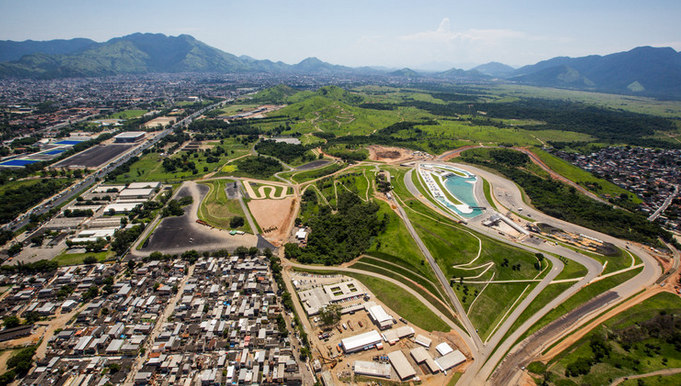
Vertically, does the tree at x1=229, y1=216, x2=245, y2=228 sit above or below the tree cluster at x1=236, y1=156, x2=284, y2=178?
below

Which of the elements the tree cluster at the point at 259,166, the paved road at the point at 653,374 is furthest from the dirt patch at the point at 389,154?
the paved road at the point at 653,374

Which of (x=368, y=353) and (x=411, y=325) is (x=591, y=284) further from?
(x=368, y=353)

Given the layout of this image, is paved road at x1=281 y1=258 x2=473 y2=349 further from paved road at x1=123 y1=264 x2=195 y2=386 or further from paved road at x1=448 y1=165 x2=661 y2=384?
paved road at x1=123 y1=264 x2=195 y2=386

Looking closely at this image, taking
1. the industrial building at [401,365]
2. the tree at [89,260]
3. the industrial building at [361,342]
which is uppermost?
the tree at [89,260]

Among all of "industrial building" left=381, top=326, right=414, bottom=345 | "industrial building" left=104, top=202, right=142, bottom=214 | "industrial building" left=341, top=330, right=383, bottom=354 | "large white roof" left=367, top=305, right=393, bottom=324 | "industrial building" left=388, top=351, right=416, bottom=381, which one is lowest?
"industrial building" left=388, top=351, right=416, bottom=381

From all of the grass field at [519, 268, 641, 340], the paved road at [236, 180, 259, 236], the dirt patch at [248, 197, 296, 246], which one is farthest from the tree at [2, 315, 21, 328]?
the grass field at [519, 268, 641, 340]

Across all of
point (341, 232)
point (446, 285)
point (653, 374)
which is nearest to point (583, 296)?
point (653, 374)

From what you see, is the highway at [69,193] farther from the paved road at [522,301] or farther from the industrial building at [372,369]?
the paved road at [522,301]
